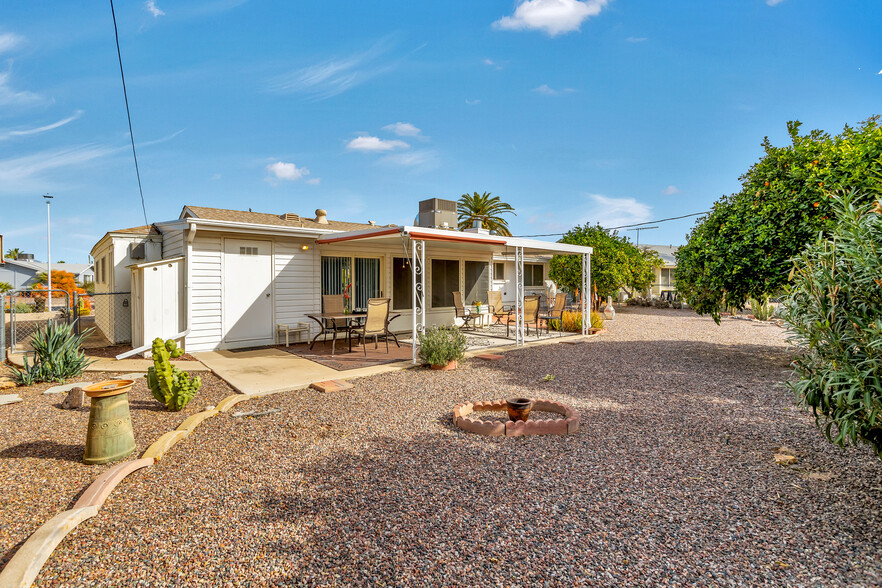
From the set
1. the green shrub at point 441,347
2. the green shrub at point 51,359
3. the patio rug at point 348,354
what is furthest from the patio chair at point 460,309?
the green shrub at point 51,359

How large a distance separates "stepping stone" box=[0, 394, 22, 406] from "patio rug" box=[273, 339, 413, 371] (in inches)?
145

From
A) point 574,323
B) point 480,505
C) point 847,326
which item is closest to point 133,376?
point 480,505

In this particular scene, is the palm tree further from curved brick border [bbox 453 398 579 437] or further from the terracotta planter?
curved brick border [bbox 453 398 579 437]

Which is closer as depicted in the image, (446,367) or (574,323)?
(446,367)

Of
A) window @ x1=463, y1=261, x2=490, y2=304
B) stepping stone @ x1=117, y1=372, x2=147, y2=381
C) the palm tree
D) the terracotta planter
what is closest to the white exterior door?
stepping stone @ x1=117, y1=372, x2=147, y2=381

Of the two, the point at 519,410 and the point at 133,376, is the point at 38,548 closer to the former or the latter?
the point at 519,410

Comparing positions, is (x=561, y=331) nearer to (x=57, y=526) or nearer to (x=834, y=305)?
(x=834, y=305)

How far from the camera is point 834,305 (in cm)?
235

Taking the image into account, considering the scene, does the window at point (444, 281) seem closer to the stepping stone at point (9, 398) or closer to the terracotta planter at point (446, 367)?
the terracotta planter at point (446, 367)

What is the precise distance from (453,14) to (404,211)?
10620 mm

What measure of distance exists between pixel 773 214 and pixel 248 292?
9540 mm

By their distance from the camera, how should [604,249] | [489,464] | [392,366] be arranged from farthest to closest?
1. [604,249]
2. [392,366]
3. [489,464]

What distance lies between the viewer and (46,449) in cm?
361

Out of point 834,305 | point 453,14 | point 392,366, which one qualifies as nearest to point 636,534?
point 834,305
